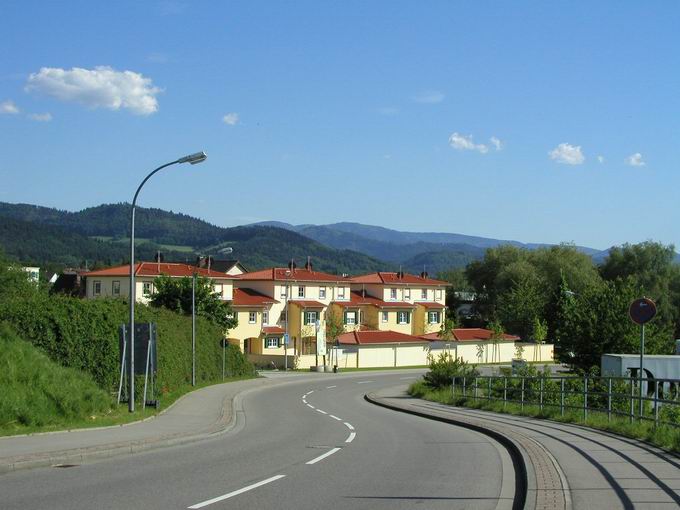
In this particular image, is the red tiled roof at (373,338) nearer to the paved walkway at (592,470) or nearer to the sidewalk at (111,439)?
the sidewalk at (111,439)

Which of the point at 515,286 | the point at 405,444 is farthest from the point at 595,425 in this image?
the point at 515,286

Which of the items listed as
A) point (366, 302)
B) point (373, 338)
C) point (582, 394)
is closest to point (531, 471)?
point (582, 394)

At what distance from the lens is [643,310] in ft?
55.5

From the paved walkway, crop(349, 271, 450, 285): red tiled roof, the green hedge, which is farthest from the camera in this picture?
crop(349, 271, 450, 285): red tiled roof

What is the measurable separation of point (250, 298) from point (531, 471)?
3030 inches

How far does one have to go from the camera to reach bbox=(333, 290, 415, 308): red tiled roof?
97000 mm

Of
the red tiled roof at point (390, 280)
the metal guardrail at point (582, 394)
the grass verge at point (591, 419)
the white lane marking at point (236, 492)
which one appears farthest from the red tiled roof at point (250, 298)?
the white lane marking at point (236, 492)

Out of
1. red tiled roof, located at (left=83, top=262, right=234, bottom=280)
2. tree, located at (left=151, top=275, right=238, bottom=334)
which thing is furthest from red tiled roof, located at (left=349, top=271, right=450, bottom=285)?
tree, located at (left=151, top=275, right=238, bottom=334)

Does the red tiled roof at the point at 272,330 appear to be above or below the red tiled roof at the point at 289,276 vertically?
below

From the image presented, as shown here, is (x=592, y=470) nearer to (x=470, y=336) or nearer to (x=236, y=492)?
(x=236, y=492)

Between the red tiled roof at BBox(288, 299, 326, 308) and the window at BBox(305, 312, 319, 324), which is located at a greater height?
the red tiled roof at BBox(288, 299, 326, 308)

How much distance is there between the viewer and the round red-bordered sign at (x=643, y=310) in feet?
55.0

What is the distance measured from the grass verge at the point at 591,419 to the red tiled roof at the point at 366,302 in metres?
61.6

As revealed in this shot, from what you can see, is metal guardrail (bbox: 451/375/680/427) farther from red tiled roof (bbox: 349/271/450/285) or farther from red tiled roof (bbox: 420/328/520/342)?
red tiled roof (bbox: 349/271/450/285)
